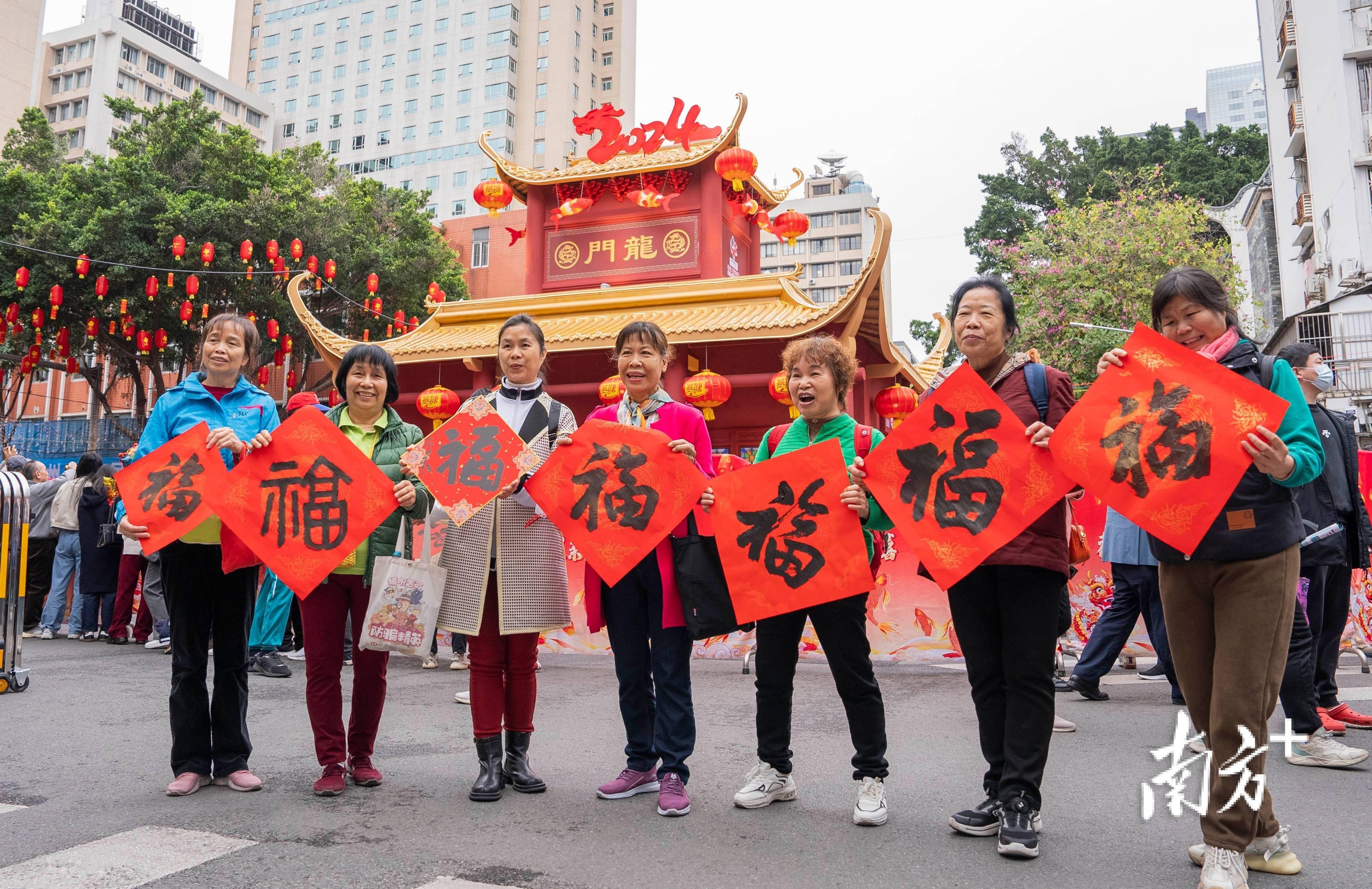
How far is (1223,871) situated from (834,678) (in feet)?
3.96

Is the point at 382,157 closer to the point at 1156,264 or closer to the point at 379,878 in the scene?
the point at 1156,264

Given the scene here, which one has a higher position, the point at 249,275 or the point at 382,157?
the point at 382,157

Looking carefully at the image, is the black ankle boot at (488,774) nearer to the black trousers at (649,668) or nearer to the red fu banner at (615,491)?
the black trousers at (649,668)

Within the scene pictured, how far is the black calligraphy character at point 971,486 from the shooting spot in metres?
2.80

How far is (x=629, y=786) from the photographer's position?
3139mm

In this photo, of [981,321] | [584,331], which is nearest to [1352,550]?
[981,321]

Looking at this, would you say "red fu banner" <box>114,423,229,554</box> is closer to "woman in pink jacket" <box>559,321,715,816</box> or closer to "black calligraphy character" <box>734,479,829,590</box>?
"woman in pink jacket" <box>559,321,715,816</box>

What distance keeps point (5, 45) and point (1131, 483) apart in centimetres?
4642

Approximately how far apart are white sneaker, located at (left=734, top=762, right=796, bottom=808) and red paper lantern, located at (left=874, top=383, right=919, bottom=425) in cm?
967

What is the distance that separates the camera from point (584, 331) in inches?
483

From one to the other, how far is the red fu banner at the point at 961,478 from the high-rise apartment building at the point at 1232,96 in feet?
371

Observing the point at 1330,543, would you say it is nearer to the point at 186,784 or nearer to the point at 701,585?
the point at 701,585

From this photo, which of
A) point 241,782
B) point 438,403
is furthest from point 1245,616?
point 438,403

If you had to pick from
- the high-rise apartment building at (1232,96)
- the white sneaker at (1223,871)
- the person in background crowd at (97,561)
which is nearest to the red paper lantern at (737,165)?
the person in background crowd at (97,561)
